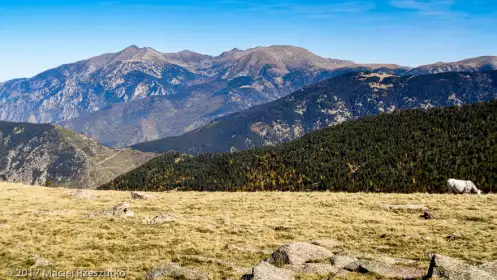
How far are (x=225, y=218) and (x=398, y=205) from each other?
83.3 ft

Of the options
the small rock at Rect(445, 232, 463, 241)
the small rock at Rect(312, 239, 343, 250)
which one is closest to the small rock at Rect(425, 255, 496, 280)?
the small rock at Rect(312, 239, 343, 250)

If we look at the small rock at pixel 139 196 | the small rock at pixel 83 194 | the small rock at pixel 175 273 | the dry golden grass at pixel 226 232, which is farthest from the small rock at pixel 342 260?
the small rock at pixel 83 194

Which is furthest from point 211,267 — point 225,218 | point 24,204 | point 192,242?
point 24,204

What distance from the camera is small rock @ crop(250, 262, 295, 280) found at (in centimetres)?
2159

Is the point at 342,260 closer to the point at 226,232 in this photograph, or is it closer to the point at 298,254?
the point at 298,254

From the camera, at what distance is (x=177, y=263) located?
89.1 feet

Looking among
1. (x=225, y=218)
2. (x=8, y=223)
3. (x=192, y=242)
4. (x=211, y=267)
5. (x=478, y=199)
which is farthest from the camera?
(x=478, y=199)

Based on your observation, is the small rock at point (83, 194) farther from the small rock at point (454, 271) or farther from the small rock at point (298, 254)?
the small rock at point (454, 271)

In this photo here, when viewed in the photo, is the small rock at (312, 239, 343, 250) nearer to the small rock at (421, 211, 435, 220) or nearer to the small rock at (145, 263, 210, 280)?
the small rock at (145, 263, 210, 280)

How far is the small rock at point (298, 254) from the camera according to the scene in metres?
26.1

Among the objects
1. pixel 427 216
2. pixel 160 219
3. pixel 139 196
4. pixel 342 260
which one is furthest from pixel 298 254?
pixel 139 196

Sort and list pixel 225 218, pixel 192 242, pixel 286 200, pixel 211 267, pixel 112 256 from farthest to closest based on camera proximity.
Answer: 1. pixel 286 200
2. pixel 225 218
3. pixel 192 242
4. pixel 112 256
5. pixel 211 267

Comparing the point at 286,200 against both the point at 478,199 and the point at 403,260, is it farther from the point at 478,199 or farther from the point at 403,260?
the point at 403,260

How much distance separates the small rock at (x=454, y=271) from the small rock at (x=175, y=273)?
13881 mm
